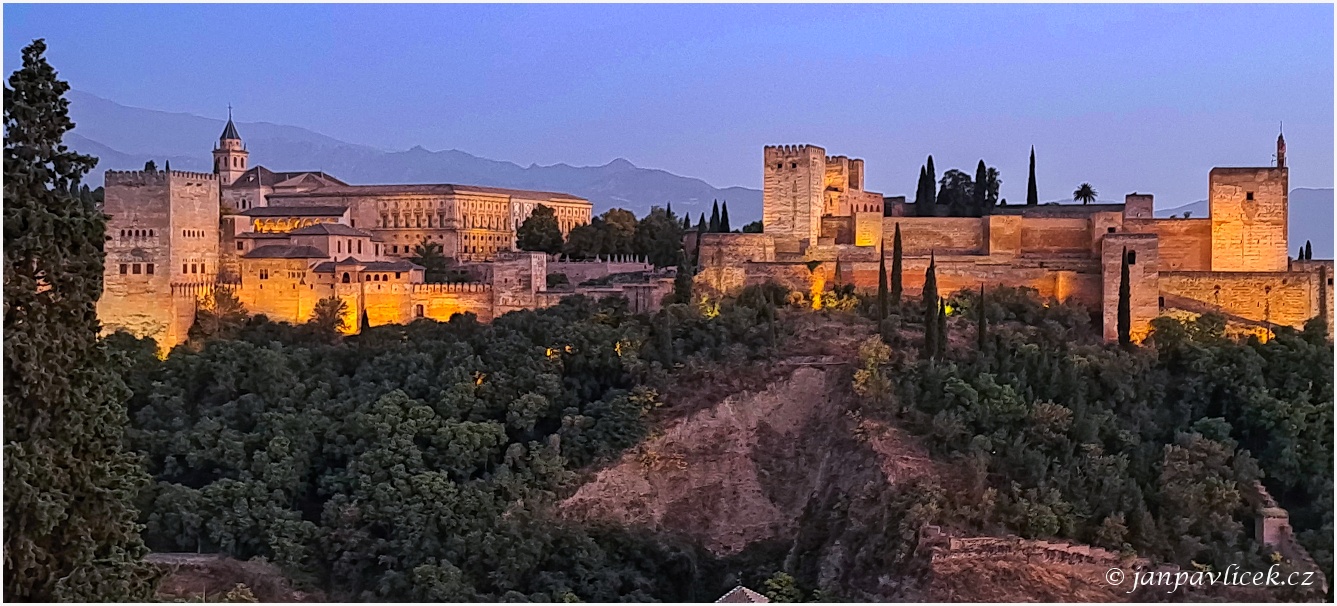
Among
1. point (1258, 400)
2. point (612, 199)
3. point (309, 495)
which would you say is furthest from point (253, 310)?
point (612, 199)

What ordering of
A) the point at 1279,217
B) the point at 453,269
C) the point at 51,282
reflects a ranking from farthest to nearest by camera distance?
the point at 453,269 < the point at 1279,217 < the point at 51,282

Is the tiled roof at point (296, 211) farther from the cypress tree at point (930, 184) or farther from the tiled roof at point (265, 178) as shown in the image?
the cypress tree at point (930, 184)

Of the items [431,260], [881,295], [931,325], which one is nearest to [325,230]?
[431,260]

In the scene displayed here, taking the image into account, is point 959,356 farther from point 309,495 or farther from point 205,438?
point 205,438

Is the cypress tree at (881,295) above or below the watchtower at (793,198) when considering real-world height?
below

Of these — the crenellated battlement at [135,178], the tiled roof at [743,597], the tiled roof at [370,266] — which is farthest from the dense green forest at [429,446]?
the crenellated battlement at [135,178]

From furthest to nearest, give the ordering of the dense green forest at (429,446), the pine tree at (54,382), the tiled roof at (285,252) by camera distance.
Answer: the tiled roof at (285,252)
the dense green forest at (429,446)
the pine tree at (54,382)

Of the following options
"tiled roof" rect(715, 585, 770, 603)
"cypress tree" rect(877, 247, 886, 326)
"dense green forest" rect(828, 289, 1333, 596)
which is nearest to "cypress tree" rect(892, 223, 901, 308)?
"cypress tree" rect(877, 247, 886, 326)
